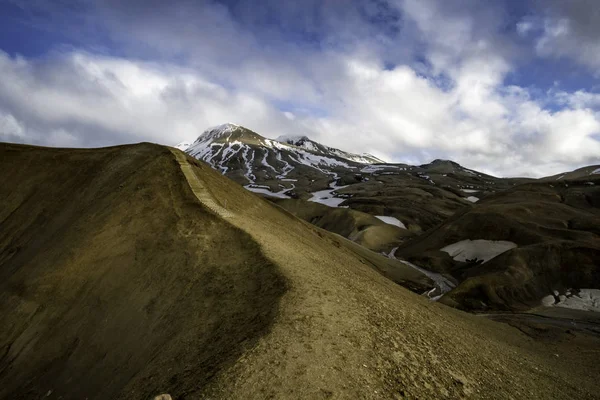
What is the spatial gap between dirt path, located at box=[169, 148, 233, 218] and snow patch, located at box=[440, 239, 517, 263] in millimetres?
44421

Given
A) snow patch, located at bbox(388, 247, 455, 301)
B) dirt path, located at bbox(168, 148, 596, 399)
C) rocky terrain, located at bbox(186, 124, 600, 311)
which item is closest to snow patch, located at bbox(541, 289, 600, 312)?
rocky terrain, located at bbox(186, 124, 600, 311)

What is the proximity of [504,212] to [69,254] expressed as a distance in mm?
→ 61005

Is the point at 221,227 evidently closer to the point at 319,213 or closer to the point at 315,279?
the point at 315,279

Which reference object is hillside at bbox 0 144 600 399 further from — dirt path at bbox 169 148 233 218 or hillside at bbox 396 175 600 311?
hillside at bbox 396 175 600 311

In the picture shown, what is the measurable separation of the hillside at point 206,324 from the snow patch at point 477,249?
28672mm

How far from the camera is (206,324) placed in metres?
10.1

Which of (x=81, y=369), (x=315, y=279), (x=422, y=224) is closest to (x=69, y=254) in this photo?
(x=81, y=369)

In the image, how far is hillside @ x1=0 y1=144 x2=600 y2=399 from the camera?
7711 mm

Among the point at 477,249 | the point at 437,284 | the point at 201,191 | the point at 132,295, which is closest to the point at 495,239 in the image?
the point at 477,249

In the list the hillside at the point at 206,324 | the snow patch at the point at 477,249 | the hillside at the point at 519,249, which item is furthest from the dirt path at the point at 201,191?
the snow patch at the point at 477,249

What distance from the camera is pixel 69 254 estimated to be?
54.9ft

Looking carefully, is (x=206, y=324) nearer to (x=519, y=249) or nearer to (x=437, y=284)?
(x=437, y=284)

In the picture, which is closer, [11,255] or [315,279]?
[315,279]

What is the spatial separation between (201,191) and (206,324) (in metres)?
11.1
